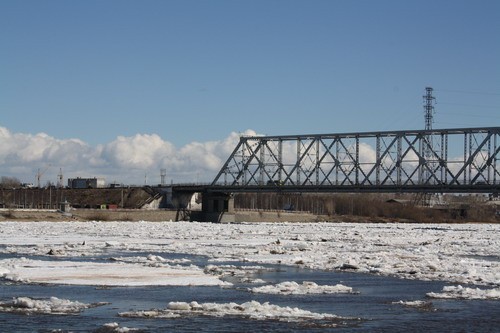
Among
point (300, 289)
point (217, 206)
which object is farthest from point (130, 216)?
point (300, 289)

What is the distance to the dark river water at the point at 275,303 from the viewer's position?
16875 mm

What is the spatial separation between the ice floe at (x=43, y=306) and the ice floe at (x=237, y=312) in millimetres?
1387

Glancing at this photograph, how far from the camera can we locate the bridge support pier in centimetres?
13012

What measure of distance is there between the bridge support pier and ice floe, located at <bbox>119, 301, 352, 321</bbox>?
362ft

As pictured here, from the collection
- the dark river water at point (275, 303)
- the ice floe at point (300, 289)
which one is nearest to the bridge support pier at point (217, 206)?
the dark river water at point (275, 303)

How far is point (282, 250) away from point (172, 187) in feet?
299

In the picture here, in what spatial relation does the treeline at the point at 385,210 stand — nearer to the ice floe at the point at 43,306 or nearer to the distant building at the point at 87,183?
the distant building at the point at 87,183

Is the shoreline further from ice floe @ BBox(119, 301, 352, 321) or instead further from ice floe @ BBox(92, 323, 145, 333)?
ice floe @ BBox(92, 323, 145, 333)

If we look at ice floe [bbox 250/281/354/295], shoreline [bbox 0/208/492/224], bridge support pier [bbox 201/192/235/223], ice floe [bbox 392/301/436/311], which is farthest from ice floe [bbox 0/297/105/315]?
bridge support pier [bbox 201/192/235/223]

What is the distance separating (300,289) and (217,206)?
10981 centimetres

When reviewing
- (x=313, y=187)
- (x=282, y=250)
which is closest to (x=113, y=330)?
(x=282, y=250)

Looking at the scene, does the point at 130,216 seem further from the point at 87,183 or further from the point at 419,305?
the point at 419,305

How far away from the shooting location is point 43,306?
61.9ft

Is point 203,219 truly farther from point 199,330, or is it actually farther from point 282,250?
point 199,330
